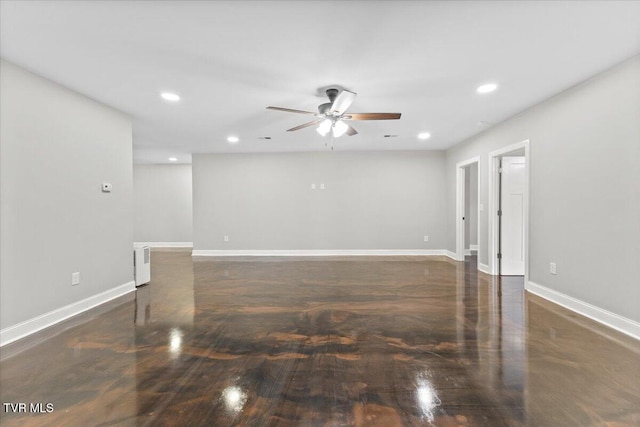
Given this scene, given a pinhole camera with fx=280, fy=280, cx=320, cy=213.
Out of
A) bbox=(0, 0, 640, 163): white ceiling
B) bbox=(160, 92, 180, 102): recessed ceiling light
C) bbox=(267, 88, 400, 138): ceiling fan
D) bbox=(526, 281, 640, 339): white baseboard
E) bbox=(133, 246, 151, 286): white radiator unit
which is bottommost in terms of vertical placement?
bbox=(526, 281, 640, 339): white baseboard

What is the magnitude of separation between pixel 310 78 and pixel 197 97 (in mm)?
1492

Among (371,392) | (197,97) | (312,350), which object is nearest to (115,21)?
(197,97)

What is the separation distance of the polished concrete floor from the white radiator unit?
0.55 m

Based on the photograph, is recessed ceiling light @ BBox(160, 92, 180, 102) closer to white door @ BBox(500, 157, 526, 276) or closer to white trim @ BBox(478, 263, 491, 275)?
white door @ BBox(500, 157, 526, 276)

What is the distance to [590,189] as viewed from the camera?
296 cm

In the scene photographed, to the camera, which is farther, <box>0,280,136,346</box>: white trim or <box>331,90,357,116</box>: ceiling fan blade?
<box>331,90,357,116</box>: ceiling fan blade

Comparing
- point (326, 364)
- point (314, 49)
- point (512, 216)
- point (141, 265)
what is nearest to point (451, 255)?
point (512, 216)

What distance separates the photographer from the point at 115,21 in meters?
2.01

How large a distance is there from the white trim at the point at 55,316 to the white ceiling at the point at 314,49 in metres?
2.39

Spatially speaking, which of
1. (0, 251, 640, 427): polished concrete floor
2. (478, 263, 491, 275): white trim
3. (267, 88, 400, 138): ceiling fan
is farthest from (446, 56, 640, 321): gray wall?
(267, 88, 400, 138): ceiling fan

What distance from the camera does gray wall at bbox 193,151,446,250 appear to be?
695cm

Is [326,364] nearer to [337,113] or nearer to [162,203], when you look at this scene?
[337,113]

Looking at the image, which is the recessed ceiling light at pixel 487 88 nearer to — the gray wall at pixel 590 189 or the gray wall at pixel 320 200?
the gray wall at pixel 590 189

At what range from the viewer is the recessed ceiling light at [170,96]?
10.9 ft
